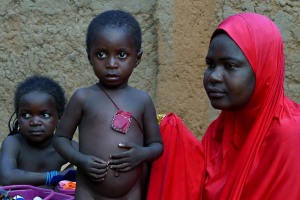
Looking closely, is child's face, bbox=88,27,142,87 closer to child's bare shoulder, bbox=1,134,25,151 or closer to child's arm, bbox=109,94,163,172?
child's arm, bbox=109,94,163,172

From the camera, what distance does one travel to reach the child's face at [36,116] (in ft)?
14.4

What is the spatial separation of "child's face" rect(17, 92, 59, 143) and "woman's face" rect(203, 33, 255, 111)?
1.24m

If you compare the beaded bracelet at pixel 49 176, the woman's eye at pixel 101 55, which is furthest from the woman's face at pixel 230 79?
the beaded bracelet at pixel 49 176

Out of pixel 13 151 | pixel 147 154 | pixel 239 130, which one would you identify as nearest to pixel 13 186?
pixel 13 151

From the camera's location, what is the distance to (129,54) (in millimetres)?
3637

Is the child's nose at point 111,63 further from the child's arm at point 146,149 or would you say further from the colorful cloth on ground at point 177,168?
the colorful cloth on ground at point 177,168

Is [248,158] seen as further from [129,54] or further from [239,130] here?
[129,54]

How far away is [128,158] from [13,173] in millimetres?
933

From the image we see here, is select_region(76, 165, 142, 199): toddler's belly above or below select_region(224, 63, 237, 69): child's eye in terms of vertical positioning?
below

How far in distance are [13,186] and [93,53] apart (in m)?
0.88

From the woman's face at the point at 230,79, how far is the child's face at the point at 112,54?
0.41m

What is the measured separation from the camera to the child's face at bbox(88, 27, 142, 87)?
11.8 feet

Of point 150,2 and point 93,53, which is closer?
point 93,53

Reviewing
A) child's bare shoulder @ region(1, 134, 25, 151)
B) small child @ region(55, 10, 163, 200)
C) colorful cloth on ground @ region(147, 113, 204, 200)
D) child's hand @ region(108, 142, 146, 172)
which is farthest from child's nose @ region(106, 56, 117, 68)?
child's bare shoulder @ region(1, 134, 25, 151)
